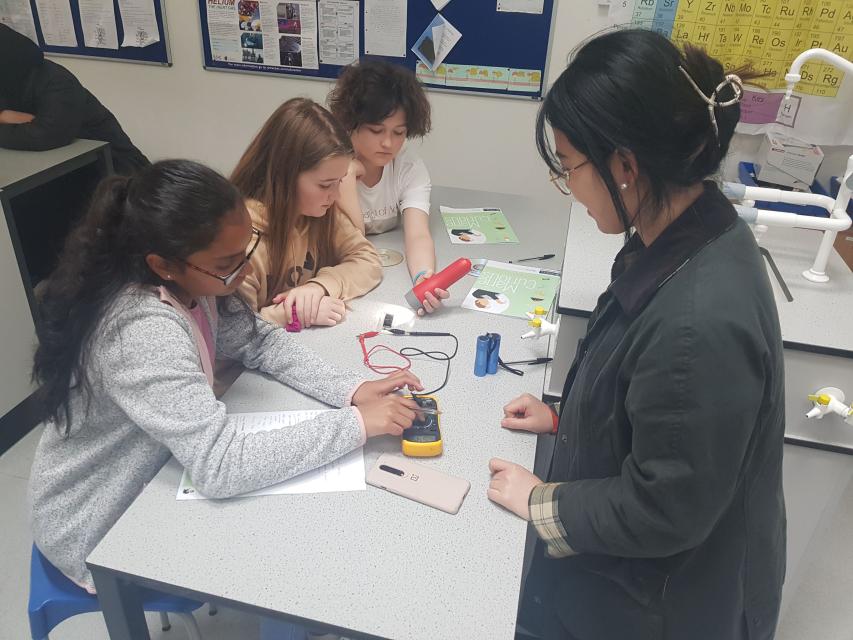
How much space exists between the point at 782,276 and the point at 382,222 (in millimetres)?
1159

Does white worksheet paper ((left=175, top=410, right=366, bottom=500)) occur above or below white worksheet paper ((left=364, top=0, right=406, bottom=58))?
below

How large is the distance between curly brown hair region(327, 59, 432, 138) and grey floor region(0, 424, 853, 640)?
1.37 meters

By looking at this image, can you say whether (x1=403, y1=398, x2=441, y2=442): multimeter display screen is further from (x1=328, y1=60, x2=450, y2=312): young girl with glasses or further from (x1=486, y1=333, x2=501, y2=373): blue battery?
(x1=328, y1=60, x2=450, y2=312): young girl with glasses

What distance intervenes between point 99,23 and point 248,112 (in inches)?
33.0

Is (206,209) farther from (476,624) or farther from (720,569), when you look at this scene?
(720,569)

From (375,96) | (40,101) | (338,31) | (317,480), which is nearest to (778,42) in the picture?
(375,96)

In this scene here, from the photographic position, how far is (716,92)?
75 cm

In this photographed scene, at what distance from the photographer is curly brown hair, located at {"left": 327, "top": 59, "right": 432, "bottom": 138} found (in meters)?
1.82

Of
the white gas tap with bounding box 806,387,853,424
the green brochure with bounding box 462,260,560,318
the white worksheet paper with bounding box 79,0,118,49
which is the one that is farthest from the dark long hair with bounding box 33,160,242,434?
the white worksheet paper with bounding box 79,0,118,49

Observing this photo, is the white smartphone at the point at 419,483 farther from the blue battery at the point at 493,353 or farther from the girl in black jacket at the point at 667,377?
the blue battery at the point at 493,353

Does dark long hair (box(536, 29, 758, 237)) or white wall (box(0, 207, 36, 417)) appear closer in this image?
dark long hair (box(536, 29, 758, 237))

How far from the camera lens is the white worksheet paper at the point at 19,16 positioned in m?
3.24

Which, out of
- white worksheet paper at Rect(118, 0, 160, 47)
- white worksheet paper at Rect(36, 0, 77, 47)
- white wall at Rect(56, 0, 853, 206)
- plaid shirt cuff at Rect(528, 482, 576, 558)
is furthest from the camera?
white worksheet paper at Rect(36, 0, 77, 47)

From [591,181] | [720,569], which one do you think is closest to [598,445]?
[720,569]
